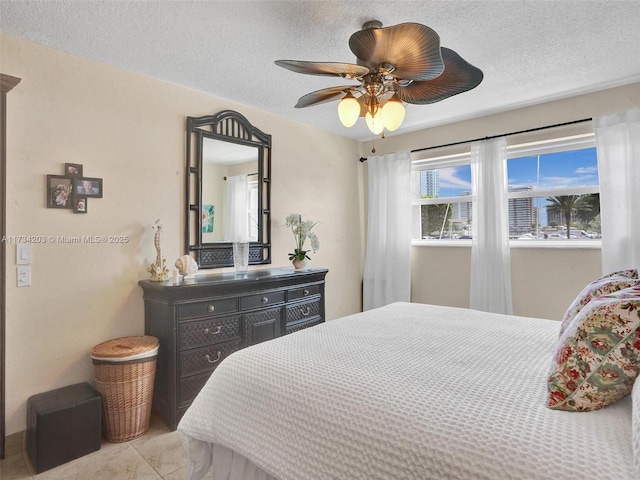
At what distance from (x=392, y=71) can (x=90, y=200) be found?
2156 mm

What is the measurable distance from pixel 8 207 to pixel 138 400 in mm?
1435

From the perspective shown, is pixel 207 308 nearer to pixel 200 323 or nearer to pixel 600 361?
pixel 200 323

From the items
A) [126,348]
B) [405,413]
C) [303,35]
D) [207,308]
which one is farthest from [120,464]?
[303,35]

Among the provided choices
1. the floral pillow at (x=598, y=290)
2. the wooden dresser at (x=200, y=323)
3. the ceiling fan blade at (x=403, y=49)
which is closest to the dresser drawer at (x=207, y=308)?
the wooden dresser at (x=200, y=323)

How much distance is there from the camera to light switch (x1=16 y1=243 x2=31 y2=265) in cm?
218

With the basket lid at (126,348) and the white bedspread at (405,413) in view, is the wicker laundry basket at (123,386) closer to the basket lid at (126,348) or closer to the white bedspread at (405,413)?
the basket lid at (126,348)

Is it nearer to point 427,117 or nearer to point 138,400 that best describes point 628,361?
point 138,400

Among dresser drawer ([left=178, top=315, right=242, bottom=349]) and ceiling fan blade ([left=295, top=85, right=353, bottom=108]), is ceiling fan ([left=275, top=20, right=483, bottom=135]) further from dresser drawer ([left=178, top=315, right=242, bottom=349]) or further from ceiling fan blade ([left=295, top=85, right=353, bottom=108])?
dresser drawer ([left=178, top=315, right=242, bottom=349])

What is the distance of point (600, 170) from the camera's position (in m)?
3.03

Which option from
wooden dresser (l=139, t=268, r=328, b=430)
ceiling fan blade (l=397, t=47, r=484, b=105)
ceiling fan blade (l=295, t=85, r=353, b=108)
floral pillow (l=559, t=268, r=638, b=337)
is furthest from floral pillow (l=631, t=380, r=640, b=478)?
wooden dresser (l=139, t=268, r=328, b=430)

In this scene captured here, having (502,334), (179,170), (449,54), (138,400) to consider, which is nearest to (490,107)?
(449,54)

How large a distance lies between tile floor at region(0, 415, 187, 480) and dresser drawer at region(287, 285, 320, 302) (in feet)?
4.51

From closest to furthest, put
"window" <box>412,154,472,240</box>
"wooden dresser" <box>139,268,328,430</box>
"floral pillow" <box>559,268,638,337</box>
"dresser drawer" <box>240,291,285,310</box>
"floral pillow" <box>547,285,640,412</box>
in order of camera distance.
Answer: "floral pillow" <box>547,285,640,412</box>, "floral pillow" <box>559,268,638,337</box>, "wooden dresser" <box>139,268,328,430</box>, "dresser drawer" <box>240,291,285,310</box>, "window" <box>412,154,472,240</box>

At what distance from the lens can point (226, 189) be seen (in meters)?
3.24
